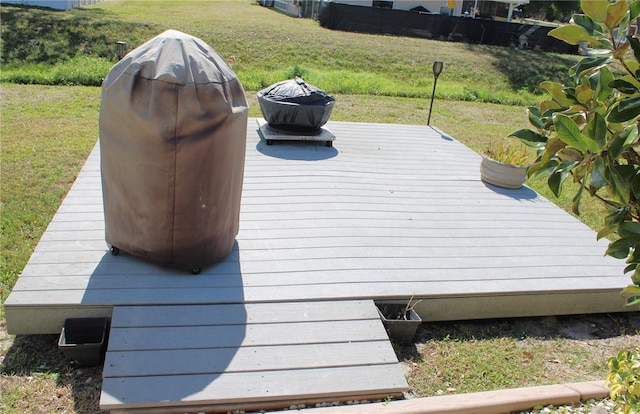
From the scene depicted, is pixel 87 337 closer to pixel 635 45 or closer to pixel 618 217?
pixel 618 217

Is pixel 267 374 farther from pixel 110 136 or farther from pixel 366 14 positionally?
pixel 366 14

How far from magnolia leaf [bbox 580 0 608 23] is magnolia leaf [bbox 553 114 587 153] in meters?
0.34

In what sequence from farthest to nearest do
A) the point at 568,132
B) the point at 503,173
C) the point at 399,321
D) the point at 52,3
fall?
the point at 52,3 < the point at 503,173 < the point at 399,321 < the point at 568,132

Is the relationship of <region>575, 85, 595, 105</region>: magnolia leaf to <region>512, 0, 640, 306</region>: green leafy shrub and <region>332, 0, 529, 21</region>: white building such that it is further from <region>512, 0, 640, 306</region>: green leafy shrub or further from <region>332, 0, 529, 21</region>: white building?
<region>332, 0, 529, 21</region>: white building

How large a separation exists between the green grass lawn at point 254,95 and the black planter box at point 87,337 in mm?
104

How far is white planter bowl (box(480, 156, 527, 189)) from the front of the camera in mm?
5055

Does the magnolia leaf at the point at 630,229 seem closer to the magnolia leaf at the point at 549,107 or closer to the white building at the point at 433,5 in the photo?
the magnolia leaf at the point at 549,107

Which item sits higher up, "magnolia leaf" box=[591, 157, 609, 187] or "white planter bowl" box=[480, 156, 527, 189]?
"magnolia leaf" box=[591, 157, 609, 187]

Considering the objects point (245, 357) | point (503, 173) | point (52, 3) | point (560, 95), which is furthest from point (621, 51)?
point (52, 3)

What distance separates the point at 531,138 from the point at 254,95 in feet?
27.8

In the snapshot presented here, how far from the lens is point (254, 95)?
9805mm

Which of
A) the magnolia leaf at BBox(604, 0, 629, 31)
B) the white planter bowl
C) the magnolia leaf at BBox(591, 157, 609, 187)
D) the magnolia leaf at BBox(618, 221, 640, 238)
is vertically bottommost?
the white planter bowl

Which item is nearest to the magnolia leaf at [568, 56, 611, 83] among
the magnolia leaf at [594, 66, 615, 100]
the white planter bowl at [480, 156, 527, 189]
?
the magnolia leaf at [594, 66, 615, 100]

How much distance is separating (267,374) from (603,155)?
1.80 meters
